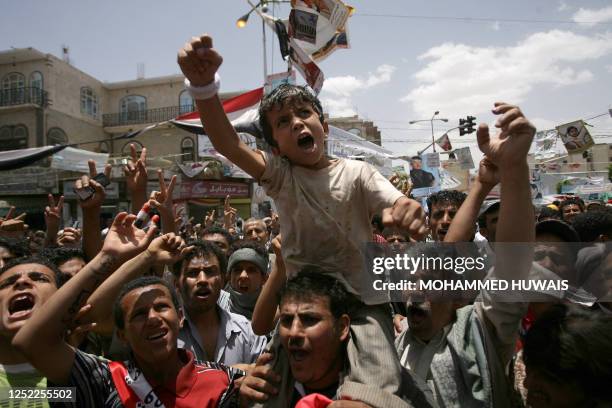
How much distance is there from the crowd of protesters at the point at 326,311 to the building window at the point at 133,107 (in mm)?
29697

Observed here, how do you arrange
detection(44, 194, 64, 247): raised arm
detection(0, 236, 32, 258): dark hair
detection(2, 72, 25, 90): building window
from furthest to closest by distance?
detection(2, 72, 25, 90): building window < detection(44, 194, 64, 247): raised arm < detection(0, 236, 32, 258): dark hair

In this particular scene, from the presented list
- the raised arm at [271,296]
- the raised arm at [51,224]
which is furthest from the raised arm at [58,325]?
the raised arm at [51,224]

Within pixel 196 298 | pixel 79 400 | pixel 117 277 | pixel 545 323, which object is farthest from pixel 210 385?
pixel 545 323

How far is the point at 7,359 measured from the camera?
6.81 feet

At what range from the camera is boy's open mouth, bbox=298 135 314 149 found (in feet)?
6.16

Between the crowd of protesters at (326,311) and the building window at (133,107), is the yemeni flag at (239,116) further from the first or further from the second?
the building window at (133,107)

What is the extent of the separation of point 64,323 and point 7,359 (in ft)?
1.26

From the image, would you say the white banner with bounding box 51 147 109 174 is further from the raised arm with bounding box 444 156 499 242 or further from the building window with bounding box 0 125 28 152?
the building window with bounding box 0 125 28 152

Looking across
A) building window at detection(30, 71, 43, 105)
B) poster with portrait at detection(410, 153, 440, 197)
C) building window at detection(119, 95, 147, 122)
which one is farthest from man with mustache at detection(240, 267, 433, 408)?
building window at detection(119, 95, 147, 122)

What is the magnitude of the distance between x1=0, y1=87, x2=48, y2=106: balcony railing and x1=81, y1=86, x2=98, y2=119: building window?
3.25m

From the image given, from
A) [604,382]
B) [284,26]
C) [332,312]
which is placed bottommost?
[604,382]

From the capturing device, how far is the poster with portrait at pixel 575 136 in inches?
548

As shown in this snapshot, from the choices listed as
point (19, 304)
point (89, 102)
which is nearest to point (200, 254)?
point (19, 304)

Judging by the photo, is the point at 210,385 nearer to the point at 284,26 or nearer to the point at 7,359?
the point at 7,359
